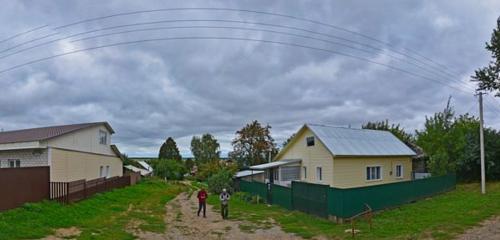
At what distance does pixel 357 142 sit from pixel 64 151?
20.6 meters

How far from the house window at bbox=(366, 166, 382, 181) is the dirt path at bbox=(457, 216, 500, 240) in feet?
55.0

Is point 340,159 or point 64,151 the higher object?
point 64,151

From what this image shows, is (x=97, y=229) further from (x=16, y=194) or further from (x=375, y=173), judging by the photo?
(x=375, y=173)

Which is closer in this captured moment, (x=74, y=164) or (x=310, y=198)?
(x=310, y=198)

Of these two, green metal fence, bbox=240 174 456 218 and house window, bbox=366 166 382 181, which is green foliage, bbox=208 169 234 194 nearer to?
green metal fence, bbox=240 174 456 218

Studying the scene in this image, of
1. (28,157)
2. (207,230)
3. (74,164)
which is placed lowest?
(207,230)

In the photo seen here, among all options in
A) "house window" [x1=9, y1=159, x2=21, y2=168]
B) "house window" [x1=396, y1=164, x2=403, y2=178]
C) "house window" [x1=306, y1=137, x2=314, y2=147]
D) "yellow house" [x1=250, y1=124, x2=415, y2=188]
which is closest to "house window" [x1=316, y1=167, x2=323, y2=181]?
"yellow house" [x1=250, y1=124, x2=415, y2=188]

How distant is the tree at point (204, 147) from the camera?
10338cm

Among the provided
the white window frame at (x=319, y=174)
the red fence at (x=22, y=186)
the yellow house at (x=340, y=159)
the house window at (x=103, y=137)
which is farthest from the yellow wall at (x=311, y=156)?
the red fence at (x=22, y=186)

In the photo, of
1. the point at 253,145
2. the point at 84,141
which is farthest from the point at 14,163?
the point at 253,145

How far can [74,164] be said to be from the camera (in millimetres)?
29656

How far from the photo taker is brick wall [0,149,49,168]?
26.2 metres

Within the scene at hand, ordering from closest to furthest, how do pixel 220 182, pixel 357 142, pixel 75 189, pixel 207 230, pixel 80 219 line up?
1. pixel 207 230
2. pixel 80 219
3. pixel 75 189
4. pixel 357 142
5. pixel 220 182

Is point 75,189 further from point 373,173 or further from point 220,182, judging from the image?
point 373,173
